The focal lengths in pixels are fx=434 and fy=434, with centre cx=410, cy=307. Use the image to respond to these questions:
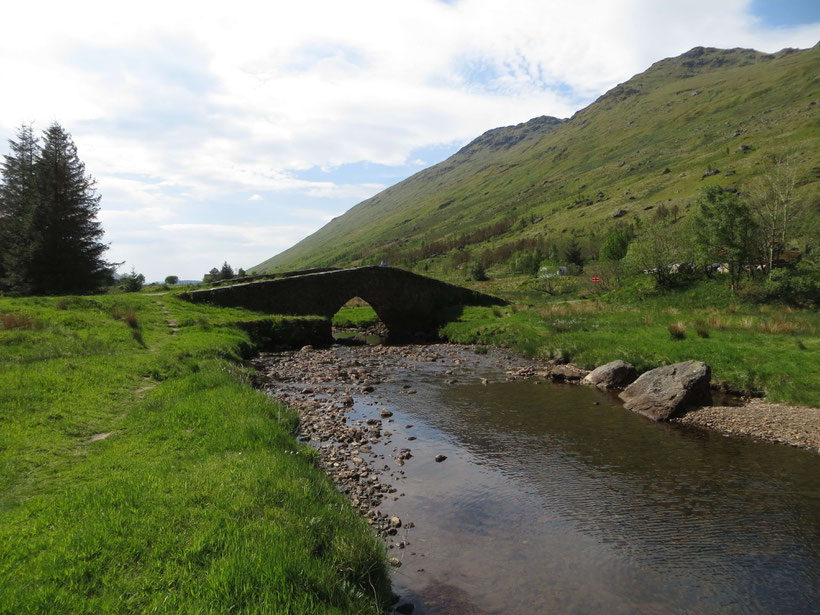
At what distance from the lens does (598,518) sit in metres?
9.45

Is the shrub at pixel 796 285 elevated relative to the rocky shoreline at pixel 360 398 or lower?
elevated

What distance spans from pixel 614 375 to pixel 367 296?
93.9 feet

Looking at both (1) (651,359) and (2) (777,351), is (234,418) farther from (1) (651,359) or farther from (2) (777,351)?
(2) (777,351)

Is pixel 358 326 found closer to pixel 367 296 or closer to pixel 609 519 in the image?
pixel 367 296

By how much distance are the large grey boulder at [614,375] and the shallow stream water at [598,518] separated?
4.34 metres

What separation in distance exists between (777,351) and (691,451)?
10926 mm

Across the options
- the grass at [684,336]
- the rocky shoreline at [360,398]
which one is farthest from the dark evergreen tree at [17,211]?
the grass at [684,336]

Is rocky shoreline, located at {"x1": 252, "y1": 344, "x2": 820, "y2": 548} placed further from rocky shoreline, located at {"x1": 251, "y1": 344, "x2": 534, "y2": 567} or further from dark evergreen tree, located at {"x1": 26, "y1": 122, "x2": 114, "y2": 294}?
dark evergreen tree, located at {"x1": 26, "y1": 122, "x2": 114, "y2": 294}

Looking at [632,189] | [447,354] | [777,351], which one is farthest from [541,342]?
[632,189]

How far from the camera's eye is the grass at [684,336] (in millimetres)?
18172

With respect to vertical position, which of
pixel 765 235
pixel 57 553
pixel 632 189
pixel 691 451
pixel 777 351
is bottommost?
pixel 691 451

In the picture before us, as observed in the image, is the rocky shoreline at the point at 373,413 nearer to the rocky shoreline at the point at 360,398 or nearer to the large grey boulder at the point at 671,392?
the rocky shoreline at the point at 360,398

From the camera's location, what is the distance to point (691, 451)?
43.0 ft

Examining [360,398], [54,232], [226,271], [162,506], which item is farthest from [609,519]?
[226,271]
